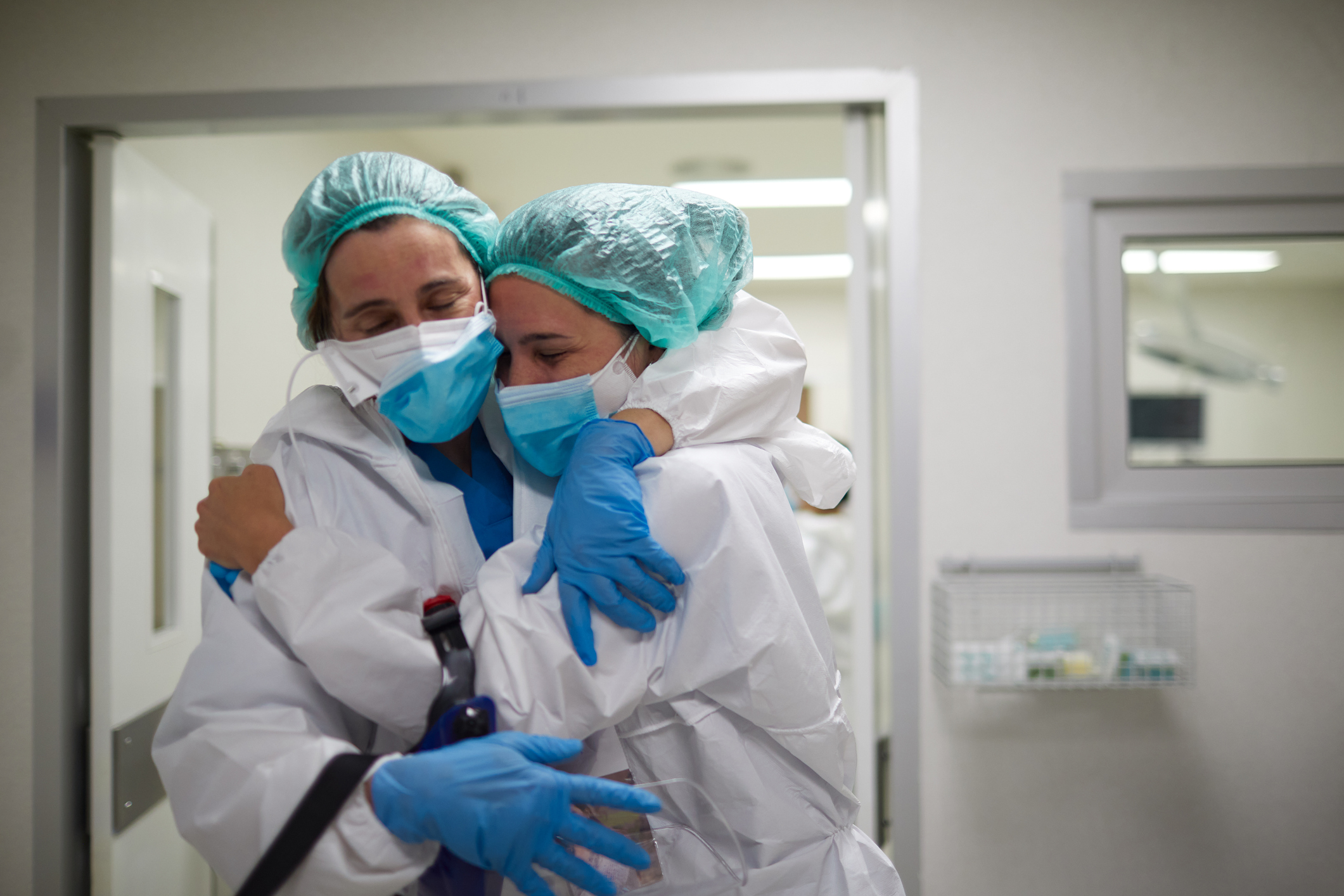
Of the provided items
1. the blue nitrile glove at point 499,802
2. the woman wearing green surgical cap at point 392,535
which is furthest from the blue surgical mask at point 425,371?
the blue nitrile glove at point 499,802

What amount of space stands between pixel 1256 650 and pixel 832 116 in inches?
57.8

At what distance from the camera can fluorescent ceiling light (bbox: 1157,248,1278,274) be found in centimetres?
166

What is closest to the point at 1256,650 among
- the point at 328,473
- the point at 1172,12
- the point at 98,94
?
the point at 1172,12

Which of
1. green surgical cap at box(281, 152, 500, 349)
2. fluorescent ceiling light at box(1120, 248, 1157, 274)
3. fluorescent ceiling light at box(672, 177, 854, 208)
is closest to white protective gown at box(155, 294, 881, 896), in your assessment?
green surgical cap at box(281, 152, 500, 349)

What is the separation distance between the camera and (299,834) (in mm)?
653

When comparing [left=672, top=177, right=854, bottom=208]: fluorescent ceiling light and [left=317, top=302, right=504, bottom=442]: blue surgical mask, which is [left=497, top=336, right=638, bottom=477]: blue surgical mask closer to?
[left=317, top=302, right=504, bottom=442]: blue surgical mask

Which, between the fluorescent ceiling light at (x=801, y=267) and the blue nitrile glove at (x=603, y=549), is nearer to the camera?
the blue nitrile glove at (x=603, y=549)

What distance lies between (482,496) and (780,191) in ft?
6.05

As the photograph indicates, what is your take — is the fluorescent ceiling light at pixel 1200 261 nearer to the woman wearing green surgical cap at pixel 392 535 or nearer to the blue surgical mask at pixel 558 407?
the woman wearing green surgical cap at pixel 392 535

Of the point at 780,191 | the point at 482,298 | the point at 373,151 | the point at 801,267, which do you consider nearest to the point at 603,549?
the point at 482,298

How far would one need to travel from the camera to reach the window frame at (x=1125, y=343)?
1.57m

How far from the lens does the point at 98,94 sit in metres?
1.63

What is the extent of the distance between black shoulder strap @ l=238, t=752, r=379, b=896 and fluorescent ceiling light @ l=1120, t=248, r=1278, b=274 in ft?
5.88

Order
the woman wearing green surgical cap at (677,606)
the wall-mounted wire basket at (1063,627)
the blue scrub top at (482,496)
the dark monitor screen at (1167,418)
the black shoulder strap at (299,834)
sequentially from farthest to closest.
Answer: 1. the dark monitor screen at (1167,418)
2. the wall-mounted wire basket at (1063,627)
3. the blue scrub top at (482,496)
4. the woman wearing green surgical cap at (677,606)
5. the black shoulder strap at (299,834)
